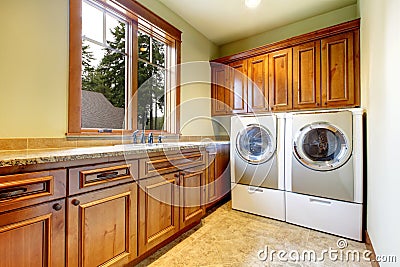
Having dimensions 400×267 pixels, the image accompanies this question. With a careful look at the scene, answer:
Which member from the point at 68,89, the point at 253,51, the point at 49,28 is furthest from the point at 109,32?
the point at 253,51

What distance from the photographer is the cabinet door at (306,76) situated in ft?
8.84

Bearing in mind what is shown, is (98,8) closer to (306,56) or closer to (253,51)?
(253,51)

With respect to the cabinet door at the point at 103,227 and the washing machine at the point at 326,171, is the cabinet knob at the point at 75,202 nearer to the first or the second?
the cabinet door at the point at 103,227

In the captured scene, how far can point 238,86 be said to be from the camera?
3.43 m

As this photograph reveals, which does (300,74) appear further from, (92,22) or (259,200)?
(92,22)

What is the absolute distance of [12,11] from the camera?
1.51m

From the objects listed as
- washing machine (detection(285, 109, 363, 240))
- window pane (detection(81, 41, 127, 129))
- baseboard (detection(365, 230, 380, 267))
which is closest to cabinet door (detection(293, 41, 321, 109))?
washing machine (detection(285, 109, 363, 240))

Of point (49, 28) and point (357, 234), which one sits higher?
point (49, 28)

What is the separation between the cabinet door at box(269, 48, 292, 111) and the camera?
2892 mm

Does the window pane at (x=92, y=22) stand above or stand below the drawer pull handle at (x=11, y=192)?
above

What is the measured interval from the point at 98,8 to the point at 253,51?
81.0 inches

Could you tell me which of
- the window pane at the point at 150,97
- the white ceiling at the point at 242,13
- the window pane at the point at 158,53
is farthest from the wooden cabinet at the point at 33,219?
the white ceiling at the point at 242,13

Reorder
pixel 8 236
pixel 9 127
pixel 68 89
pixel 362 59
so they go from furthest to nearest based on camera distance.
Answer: pixel 362 59, pixel 68 89, pixel 9 127, pixel 8 236

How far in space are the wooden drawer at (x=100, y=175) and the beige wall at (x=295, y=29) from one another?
298 cm
